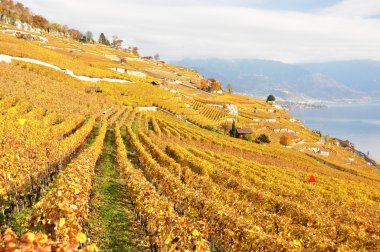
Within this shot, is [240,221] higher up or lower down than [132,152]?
higher up

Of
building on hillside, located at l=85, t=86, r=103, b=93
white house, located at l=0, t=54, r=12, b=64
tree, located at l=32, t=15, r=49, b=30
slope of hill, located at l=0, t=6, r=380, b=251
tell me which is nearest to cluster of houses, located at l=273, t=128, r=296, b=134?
building on hillside, located at l=85, t=86, r=103, b=93

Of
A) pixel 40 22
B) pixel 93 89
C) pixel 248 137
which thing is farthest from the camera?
pixel 40 22

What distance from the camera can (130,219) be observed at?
53.5 ft

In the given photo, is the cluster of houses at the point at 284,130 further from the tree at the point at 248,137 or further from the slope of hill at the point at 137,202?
the slope of hill at the point at 137,202

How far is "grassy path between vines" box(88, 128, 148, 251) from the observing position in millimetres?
13547

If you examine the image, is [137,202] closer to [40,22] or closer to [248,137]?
[248,137]

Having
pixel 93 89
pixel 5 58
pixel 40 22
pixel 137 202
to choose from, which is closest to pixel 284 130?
pixel 93 89

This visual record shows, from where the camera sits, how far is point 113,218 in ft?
53.4

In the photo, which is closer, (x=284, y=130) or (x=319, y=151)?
(x=319, y=151)

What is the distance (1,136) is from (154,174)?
1127 cm

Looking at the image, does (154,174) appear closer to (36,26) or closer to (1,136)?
(1,136)

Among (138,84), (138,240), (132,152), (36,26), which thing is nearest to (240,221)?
(138,240)

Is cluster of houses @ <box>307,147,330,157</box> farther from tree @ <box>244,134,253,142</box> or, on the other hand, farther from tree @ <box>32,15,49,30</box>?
tree @ <box>32,15,49,30</box>

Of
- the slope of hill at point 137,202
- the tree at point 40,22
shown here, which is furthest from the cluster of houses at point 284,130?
the tree at point 40,22
